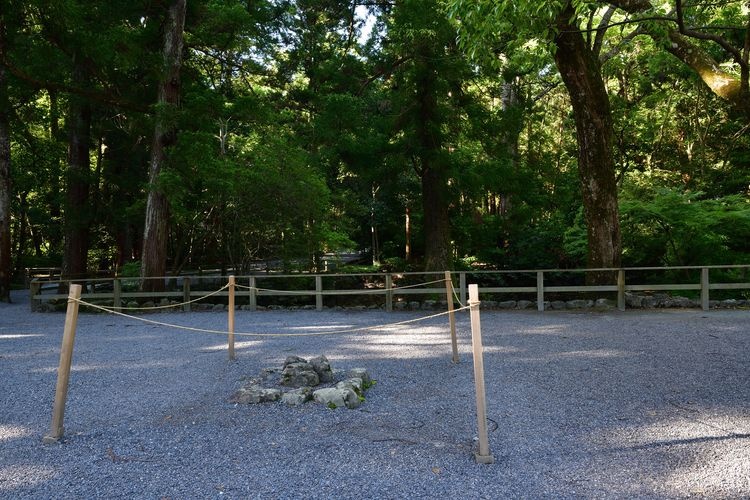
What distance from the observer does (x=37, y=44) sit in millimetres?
14516

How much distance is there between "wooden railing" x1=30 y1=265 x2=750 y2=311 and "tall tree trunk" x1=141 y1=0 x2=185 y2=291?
508 mm

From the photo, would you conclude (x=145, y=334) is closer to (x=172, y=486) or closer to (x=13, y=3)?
(x=172, y=486)

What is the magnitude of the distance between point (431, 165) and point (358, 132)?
215cm

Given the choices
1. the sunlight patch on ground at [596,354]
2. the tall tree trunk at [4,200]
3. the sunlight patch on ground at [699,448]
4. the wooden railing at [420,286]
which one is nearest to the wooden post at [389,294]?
the wooden railing at [420,286]

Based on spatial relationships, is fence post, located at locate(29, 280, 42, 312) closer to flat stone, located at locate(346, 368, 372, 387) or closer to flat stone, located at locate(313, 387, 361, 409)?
flat stone, located at locate(346, 368, 372, 387)

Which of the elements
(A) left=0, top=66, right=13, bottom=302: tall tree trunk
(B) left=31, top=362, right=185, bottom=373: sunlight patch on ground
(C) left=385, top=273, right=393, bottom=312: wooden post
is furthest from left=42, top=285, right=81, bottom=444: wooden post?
(A) left=0, top=66, right=13, bottom=302: tall tree trunk

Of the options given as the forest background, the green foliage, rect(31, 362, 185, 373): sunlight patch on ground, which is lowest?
rect(31, 362, 185, 373): sunlight patch on ground

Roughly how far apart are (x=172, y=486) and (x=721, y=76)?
23.5 ft

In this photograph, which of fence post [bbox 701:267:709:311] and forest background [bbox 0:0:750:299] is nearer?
fence post [bbox 701:267:709:311]

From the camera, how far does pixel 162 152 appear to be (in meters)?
14.2

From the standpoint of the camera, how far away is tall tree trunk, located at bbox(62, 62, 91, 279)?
17625mm

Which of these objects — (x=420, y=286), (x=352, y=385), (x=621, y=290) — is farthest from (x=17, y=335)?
(x=621, y=290)

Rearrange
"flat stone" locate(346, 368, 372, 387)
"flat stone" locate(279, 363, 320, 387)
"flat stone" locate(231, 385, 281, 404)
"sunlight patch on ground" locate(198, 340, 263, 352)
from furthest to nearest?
"sunlight patch on ground" locate(198, 340, 263, 352) → "flat stone" locate(346, 368, 372, 387) → "flat stone" locate(279, 363, 320, 387) → "flat stone" locate(231, 385, 281, 404)

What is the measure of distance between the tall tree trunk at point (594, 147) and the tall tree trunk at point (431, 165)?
11.0 feet
